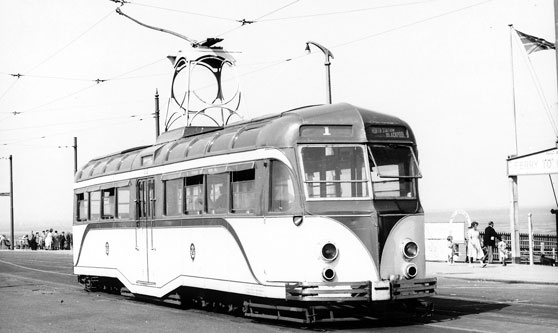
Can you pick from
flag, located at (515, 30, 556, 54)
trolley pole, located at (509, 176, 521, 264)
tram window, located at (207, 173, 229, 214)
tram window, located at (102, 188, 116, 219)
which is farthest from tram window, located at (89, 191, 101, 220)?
flag, located at (515, 30, 556, 54)

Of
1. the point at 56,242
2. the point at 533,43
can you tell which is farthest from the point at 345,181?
the point at 56,242

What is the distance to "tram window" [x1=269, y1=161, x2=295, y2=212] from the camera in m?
13.5

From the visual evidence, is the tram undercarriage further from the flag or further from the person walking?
the flag

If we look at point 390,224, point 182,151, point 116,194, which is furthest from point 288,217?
point 116,194

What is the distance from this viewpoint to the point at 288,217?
1341 cm

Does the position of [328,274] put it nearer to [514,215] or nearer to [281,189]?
[281,189]

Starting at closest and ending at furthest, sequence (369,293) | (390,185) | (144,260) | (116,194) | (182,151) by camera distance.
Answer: (369,293) → (390,185) → (182,151) → (144,260) → (116,194)

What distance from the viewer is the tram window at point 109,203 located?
2053 cm

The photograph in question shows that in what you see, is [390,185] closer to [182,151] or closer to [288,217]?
[288,217]

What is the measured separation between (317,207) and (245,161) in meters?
1.88

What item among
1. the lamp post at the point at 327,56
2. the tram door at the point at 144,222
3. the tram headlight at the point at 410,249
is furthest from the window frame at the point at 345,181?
the lamp post at the point at 327,56

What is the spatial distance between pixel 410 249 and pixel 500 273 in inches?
478

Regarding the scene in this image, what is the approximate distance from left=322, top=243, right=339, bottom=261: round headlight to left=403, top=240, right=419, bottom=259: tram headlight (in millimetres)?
1156

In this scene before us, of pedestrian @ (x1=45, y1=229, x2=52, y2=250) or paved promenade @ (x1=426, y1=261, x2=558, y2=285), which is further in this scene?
pedestrian @ (x1=45, y1=229, x2=52, y2=250)
